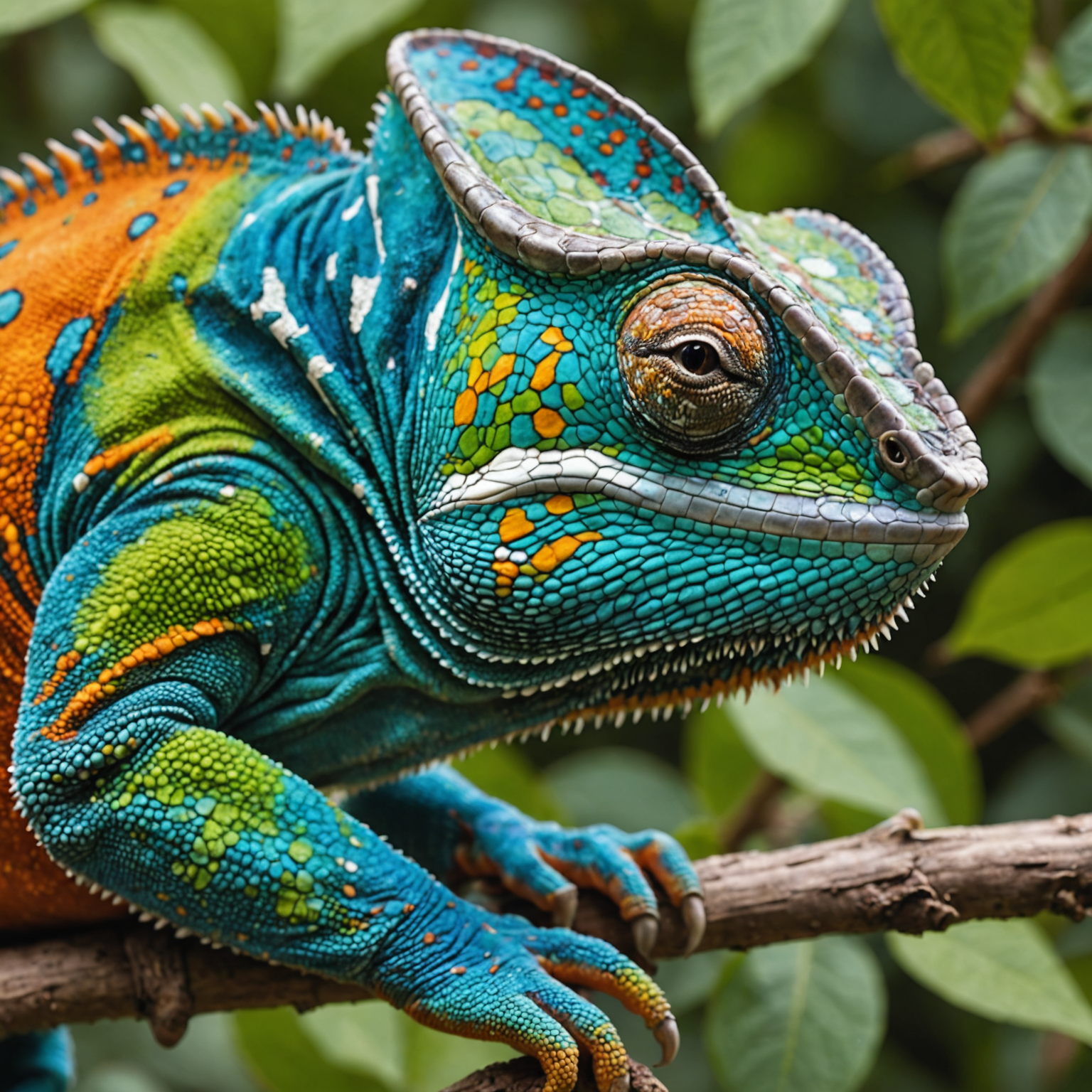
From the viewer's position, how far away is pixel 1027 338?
123 inches

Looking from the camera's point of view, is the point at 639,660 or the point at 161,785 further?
the point at 639,660

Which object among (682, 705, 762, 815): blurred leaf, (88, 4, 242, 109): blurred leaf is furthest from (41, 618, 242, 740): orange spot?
(682, 705, 762, 815): blurred leaf

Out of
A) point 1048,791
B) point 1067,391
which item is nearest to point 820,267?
point 1067,391

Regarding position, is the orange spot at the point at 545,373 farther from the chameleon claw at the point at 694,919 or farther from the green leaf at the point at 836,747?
the green leaf at the point at 836,747

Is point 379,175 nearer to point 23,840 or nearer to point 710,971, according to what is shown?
point 23,840

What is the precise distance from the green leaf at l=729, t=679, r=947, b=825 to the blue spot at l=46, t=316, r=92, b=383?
57.1 inches

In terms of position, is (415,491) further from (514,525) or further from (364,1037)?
(364,1037)

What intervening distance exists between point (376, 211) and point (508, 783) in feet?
4.55

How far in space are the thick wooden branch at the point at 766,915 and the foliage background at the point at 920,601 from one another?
0.46m

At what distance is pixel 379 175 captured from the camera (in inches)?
74.0

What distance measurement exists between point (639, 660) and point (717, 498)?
30 centimetres

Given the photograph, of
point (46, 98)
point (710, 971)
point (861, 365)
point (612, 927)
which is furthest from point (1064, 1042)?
point (46, 98)

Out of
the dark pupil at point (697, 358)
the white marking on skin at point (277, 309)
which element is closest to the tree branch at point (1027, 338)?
the dark pupil at point (697, 358)

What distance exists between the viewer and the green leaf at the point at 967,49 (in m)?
2.48
